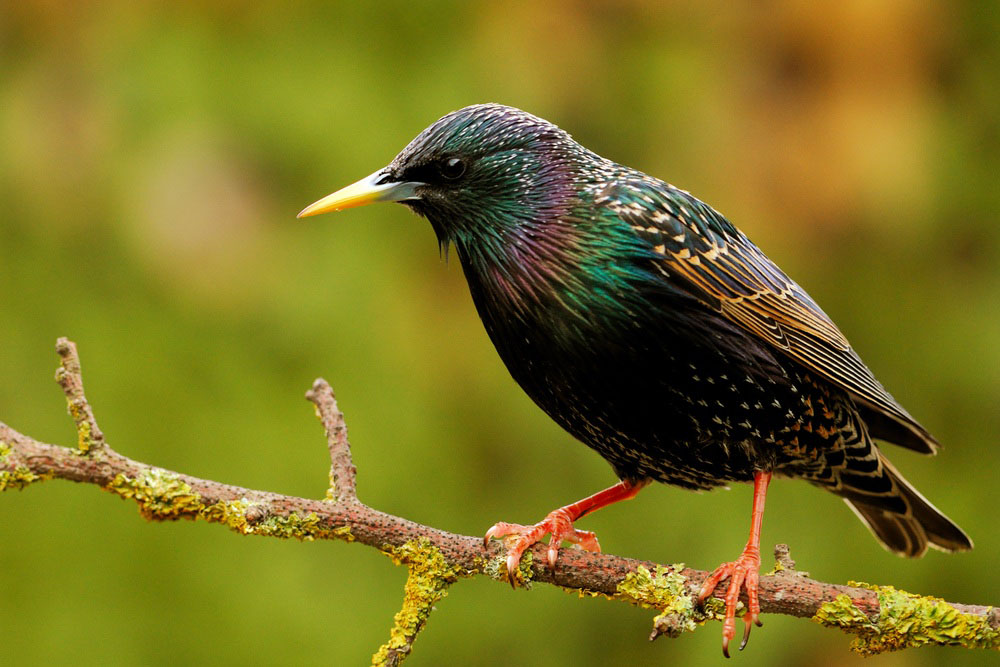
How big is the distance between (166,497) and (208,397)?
202 cm

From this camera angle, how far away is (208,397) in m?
4.24

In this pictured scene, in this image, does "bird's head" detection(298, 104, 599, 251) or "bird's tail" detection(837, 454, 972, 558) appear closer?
"bird's head" detection(298, 104, 599, 251)

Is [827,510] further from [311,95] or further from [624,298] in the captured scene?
[311,95]

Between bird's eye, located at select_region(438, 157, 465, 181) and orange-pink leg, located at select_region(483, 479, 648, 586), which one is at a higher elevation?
bird's eye, located at select_region(438, 157, 465, 181)

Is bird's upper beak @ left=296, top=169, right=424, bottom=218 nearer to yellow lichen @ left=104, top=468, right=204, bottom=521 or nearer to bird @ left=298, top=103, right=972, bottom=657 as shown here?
bird @ left=298, top=103, right=972, bottom=657

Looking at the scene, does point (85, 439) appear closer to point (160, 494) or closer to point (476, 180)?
point (160, 494)

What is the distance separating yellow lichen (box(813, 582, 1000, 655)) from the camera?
7.72ft

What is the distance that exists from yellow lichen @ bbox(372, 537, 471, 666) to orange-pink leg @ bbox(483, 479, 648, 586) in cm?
13

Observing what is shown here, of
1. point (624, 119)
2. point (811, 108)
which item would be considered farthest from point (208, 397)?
point (811, 108)

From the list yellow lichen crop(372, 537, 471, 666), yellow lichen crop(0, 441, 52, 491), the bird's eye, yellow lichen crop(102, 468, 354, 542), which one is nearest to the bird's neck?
the bird's eye

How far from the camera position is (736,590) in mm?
2553

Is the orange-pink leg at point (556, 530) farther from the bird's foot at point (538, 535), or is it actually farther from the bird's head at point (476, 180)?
the bird's head at point (476, 180)

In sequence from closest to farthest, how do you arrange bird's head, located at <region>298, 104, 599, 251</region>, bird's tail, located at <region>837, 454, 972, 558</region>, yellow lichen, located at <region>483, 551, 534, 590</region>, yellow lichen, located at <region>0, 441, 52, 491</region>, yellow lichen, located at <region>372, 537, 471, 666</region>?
1. yellow lichen, located at <region>0, 441, 52, 491</region>
2. yellow lichen, located at <region>372, 537, 471, 666</region>
3. yellow lichen, located at <region>483, 551, 534, 590</region>
4. bird's head, located at <region>298, 104, 599, 251</region>
5. bird's tail, located at <region>837, 454, 972, 558</region>

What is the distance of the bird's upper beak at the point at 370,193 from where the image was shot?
2.50 metres
